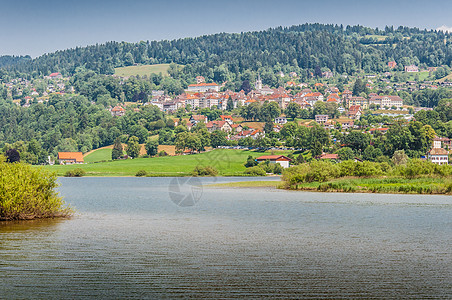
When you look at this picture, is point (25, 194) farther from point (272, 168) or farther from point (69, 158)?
point (69, 158)

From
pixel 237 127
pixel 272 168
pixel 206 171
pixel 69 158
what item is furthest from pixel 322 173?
pixel 237 127

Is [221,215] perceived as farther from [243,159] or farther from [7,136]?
[7,136]

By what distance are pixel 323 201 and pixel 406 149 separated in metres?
75.5

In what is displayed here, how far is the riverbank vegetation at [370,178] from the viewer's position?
58812mm

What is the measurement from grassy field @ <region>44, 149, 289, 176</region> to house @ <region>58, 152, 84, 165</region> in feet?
64.0

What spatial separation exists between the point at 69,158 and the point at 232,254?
127 metres

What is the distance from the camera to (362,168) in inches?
2670

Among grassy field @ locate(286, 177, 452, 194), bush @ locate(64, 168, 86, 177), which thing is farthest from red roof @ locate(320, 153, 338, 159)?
grassy field @ locate(286, 177, 452, 194)

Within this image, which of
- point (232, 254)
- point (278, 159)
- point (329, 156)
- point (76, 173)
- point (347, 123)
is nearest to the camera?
point (232, 254)

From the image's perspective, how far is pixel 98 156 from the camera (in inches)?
6112

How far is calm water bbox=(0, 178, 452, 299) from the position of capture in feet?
61.8

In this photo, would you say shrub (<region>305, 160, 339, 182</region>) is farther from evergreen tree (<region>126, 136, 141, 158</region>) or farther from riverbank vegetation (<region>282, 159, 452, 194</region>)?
evergreen tree (<region>126, 136, 141, 158</region>)

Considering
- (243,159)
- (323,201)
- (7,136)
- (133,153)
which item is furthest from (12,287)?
(7,136)

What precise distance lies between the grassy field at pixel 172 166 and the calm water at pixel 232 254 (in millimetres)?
69558
